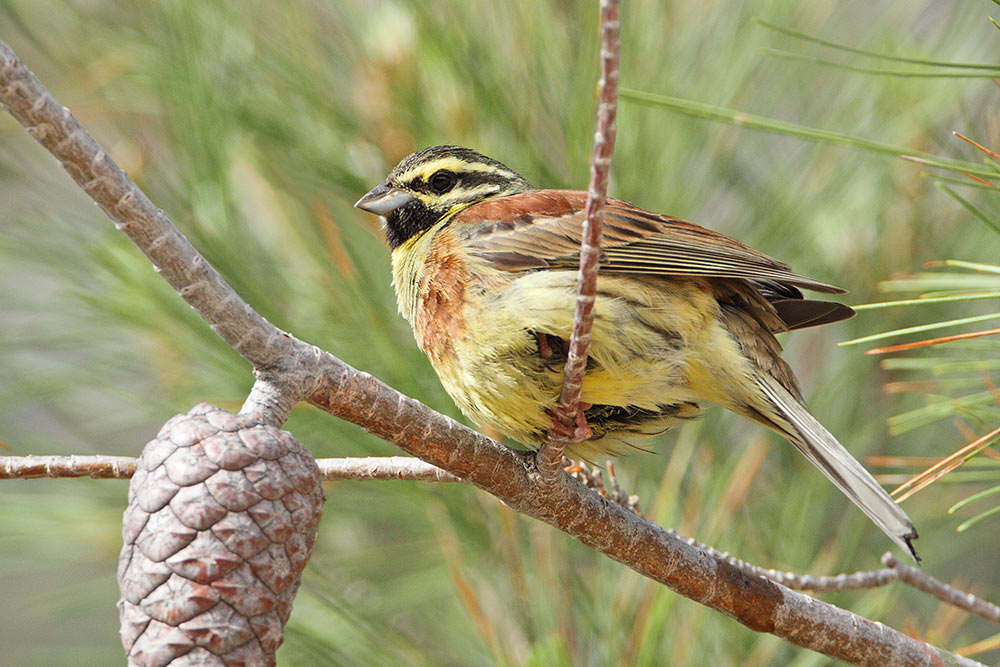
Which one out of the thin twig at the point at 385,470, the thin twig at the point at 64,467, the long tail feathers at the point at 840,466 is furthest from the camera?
the long tail feathers at the point at 840,466

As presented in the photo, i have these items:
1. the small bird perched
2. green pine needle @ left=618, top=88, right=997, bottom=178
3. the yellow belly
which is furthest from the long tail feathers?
green pine needle @ left=618, top=88, right=997, bottom=178

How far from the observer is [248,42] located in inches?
108

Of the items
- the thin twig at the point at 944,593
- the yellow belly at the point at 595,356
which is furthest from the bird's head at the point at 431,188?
the thin twig at the point at 944,593

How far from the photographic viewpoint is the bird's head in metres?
2.52

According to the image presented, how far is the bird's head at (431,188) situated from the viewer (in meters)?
2.52

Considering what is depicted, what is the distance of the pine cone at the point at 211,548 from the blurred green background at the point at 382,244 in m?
1.32

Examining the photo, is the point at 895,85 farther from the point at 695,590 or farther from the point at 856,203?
the point at 695,590

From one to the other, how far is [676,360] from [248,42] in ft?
4.70

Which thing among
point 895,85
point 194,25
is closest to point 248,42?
point 194,25

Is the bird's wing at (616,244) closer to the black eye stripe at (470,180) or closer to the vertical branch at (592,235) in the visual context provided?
the black eye stripe at (470,180)

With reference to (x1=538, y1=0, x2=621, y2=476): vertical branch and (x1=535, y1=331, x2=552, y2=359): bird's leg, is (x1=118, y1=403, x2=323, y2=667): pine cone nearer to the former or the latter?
(x1=538, y1=0, x2=621, y2=476): vertical branch

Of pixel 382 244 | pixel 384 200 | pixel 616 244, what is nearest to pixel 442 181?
pixel 384 200

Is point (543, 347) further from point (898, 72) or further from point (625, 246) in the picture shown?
Answer: point (898, 72)

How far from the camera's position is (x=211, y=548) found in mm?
1108
